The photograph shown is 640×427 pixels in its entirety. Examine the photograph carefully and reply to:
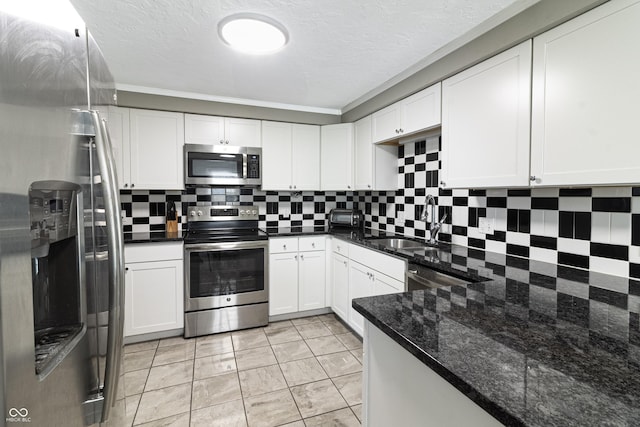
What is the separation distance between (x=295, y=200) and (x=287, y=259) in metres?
0.86

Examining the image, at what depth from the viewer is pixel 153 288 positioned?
8.82 feet

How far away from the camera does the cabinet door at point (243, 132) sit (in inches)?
123

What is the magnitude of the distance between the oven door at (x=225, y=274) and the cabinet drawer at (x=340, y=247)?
27.8 inches

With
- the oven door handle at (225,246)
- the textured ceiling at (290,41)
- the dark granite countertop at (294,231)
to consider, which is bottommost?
the oven door handle at (225,246)

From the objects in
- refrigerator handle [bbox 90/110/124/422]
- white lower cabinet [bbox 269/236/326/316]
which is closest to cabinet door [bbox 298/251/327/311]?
white lower cabinet [bbox 269/236/326/316]

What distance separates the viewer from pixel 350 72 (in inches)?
97.9

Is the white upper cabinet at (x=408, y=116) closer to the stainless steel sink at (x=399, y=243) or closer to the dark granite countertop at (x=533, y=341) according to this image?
the stainless steel sink at (x=399, y=243)

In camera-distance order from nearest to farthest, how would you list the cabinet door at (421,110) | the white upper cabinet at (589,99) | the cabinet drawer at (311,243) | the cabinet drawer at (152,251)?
the white upper cabinet at (589,99)
the cabinet door at (421,110)
the cabinet drawer at (152,251)
the cabinet drawer at (311,243)

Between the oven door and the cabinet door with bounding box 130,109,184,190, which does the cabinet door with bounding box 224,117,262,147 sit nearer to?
the cabinet door with bounding box 130,109,184,190

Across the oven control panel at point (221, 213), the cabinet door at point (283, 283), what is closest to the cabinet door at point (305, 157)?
the oven control panel at point (221, 213)

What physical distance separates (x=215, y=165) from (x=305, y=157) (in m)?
0.98

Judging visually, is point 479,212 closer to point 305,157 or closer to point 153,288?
point 305,157

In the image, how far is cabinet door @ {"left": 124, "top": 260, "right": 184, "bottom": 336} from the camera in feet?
8.64

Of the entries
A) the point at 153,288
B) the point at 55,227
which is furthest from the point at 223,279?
the point at 55,227
